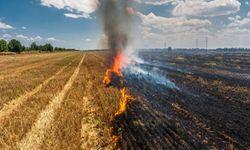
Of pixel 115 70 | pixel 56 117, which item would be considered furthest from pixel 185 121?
pixel 115 70

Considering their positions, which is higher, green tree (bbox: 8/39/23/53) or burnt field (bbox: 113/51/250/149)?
green tree (bbox: 8/39/23/53)

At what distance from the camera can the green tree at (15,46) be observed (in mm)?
136250

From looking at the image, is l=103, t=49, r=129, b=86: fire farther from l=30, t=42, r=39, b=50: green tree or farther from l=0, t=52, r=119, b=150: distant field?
l=30, t=42, r=39, b=50: green tree

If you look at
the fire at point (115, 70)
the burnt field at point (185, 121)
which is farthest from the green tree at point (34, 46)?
the burnt field at point (185, 121)

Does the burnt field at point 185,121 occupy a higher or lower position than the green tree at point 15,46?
lower

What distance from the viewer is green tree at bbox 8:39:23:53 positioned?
447 ft

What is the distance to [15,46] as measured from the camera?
452 ft

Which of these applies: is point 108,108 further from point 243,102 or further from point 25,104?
point 243,102

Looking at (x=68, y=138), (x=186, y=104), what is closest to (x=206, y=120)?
(x=186, y=104)

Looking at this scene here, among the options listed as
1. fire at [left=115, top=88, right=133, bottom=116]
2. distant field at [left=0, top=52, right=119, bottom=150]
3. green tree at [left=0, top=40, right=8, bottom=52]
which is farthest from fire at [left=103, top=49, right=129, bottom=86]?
green tree at [left=0, top=40, right=8, bottom=52]

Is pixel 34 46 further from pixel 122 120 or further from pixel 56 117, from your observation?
pixel 122 120

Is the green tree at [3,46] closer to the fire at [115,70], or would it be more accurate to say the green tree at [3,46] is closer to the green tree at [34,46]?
the green tree at [34,46]

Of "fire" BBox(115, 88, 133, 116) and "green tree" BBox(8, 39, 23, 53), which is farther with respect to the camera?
"green tree" BBox(8, 39, 23, 53)

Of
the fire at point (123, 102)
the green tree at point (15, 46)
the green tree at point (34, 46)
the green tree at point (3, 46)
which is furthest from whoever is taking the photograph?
the green tree at point (34, 46)
